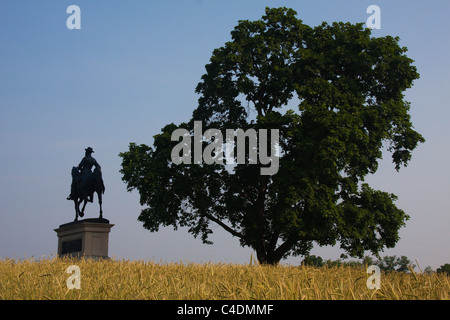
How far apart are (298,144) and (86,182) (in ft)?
34.2

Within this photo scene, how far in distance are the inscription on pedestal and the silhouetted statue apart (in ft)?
4.15

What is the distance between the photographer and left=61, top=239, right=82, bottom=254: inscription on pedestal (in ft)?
78.9

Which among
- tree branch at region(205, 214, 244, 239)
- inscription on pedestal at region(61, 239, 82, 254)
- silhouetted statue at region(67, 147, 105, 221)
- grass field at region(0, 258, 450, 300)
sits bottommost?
grass field at region(0, 258, 450, 300)

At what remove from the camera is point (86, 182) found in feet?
82.0

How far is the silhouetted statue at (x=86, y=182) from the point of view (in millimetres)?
24922

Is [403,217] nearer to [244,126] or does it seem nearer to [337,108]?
[337,108]

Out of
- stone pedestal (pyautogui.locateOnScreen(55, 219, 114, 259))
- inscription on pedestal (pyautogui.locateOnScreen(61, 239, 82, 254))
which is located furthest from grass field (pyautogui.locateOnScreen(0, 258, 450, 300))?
inscription on pedestal (pyautogui.locateOnScreen(61, 239, 82, 254))

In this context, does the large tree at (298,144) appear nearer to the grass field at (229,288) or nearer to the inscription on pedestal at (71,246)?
the inscription on pedestal at (71,246)

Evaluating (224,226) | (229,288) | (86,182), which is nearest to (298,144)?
(224,226)

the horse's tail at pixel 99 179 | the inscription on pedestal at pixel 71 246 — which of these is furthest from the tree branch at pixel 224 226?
the inscription on pedestal at pixel 71 246

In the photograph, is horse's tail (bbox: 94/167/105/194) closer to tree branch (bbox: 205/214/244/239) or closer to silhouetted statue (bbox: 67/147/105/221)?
silhouetted statue (bbox: 67/147/105/221)

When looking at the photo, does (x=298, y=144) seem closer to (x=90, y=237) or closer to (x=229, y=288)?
(x=90, y=237)

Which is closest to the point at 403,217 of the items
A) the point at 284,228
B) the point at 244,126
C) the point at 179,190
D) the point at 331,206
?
the point at 331,206
